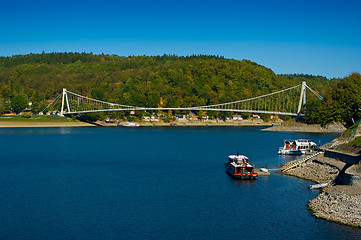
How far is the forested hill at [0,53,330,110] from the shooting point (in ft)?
373

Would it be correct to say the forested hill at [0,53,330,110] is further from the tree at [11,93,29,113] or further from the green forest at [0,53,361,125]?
the tree at [11,93,29,113]

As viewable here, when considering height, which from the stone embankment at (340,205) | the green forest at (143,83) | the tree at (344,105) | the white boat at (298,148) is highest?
the green forest at (143,83)

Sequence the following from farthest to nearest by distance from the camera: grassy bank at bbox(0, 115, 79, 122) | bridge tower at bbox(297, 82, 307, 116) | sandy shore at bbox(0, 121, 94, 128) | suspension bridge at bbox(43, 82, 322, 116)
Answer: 1. suspension bridge at bbox(43, 82, 322, 116)
2. grassy bank at bbox(0, 115, 79, 122)
3. bridge tower at bbox(297, 82, 307, 116)
4. sandy shore at bbox(0, 121, 94, 128)

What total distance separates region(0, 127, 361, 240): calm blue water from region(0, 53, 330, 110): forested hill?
7099cm

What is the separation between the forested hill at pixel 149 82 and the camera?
11362 cm

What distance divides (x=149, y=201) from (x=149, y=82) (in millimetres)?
98055

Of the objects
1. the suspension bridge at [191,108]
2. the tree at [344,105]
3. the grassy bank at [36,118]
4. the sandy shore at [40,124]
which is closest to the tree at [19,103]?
the suspension bridge at [191,108]

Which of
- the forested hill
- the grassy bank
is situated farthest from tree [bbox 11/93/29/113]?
the grassy bank

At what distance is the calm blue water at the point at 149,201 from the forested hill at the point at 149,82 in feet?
233

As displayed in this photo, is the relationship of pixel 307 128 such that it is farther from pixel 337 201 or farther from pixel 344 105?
pixel 337 201

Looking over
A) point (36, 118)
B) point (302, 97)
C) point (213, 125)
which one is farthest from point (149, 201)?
point (213, 125)

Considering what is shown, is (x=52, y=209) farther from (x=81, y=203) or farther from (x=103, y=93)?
(x=103, y=93)

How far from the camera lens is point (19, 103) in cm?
10294

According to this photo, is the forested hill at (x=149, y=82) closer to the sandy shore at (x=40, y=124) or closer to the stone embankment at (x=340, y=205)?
the sandy shore at (x=40, y=124)
